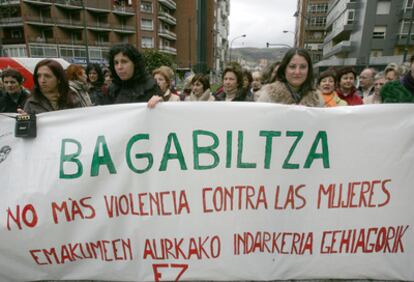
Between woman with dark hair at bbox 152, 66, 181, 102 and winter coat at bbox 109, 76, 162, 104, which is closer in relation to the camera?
winter coat at bbox 109, 76, 162, 104

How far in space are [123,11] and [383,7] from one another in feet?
121

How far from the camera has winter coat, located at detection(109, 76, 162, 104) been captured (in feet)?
8.34

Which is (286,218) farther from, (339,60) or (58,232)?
(339,60)

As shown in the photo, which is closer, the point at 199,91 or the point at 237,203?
the point at 237,203

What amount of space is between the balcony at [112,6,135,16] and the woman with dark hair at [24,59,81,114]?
48021mm

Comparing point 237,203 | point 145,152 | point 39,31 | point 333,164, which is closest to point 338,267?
point 333,164

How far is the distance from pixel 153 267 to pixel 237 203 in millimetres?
776

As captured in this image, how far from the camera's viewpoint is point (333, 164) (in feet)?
6.55

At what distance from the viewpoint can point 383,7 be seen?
105ft

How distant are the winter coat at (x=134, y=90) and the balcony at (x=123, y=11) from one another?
48.1m

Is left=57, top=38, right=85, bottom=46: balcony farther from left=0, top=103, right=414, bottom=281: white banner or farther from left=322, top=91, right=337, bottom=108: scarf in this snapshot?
left=0, top=103, right=414, bottom=281: white banner

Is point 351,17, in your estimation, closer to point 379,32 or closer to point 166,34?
point 379,32

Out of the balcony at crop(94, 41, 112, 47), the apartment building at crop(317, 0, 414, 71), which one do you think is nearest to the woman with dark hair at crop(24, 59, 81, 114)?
the apartment building at crop(317, 0, 414, 71)

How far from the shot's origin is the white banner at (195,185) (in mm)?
1979
